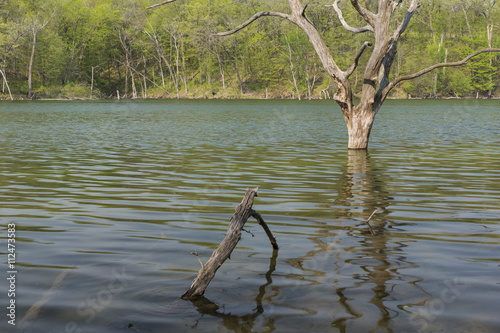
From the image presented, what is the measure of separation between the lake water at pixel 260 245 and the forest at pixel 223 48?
81357mm

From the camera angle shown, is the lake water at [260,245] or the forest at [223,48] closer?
the lake water at [260,245]

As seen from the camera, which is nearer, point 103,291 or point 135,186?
point 103,291

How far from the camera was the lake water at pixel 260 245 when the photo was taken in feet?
14.8

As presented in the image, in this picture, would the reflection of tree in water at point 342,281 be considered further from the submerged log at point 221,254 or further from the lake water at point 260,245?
the submerged log at point 221,254

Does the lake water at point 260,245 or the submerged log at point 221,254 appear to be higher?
the submerged log at point 221,254

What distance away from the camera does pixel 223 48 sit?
4166 inches

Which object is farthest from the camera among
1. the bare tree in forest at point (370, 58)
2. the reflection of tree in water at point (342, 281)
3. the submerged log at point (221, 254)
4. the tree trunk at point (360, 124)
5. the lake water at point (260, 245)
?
the tree trunk at point (360, 124)

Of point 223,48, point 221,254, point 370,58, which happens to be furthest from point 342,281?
point 223,48

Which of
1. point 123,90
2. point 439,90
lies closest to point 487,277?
point 439,90

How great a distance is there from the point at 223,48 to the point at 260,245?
4032 inches

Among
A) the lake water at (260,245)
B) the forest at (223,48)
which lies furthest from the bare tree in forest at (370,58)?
the forest at (223,48)

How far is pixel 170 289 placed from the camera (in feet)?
16.8

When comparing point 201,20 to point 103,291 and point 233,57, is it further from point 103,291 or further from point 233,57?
point 103,291

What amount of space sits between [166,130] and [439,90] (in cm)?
8166
